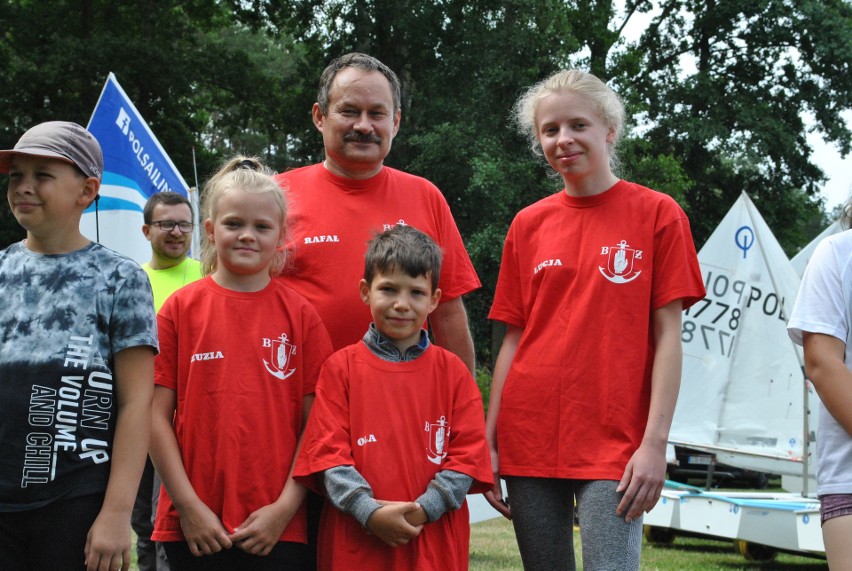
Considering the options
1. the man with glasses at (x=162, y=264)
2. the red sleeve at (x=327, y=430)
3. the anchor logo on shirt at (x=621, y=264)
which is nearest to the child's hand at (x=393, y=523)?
the red sleeve at (x=327, y=430)

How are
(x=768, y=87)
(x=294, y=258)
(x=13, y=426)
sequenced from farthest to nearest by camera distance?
1. (x=768, y=87)
2. (x=294, y=258)
3. (x=13, y=426)

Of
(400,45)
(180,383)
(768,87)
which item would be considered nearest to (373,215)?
(180,383)

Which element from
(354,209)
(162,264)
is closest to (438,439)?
(354,209)

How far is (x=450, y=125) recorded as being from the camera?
756 inches

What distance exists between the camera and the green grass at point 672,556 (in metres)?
7.91

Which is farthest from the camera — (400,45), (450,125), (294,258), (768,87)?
(768,87)

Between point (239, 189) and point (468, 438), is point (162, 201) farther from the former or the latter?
point (468, 438)

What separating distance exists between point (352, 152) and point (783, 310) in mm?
10230

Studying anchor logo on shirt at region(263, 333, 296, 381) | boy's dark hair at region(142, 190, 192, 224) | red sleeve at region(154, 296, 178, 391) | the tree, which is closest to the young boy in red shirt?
anchor logo on shirt at region(263, 333, 296, 381)

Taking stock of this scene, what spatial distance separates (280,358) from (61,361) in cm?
66

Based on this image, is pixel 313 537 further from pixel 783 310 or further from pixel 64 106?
pixel 64 106

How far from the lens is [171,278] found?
5516 mm

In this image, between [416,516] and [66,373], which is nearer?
[66,373]

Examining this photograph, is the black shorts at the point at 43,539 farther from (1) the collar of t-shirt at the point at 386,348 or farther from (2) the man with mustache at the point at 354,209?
(1) the collar of t-shirt at the point at 386,348
